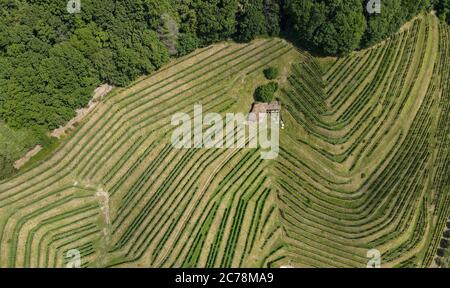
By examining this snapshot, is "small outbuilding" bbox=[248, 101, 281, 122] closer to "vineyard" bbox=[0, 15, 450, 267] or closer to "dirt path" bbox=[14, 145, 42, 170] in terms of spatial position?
"vineyard" bbox=[0, 15, 450, 267]

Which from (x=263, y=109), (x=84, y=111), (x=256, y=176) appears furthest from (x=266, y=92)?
(x=84, y=111)

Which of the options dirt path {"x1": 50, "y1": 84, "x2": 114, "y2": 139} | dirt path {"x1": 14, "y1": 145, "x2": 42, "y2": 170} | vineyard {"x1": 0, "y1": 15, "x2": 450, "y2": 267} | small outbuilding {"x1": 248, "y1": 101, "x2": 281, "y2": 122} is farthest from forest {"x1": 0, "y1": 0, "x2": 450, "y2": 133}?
small outbuilding {"x1": 248, "y1": 101, "x2": 281, "y2": 122}

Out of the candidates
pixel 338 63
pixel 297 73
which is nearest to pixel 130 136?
pixel 297 73

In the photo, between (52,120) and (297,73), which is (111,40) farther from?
(297,73)

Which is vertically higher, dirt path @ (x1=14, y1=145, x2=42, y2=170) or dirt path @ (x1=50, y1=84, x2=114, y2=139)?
dirt path @ (x1=50, y1=84, x2=114, y2=139)

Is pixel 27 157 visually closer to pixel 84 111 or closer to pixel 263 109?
pixel 84 111
